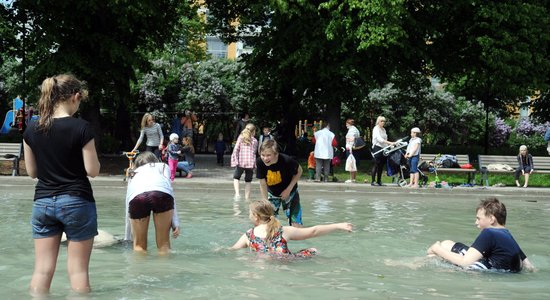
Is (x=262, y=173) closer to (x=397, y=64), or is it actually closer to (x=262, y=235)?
(x=262, y=235)

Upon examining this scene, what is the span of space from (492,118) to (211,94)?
21086mm

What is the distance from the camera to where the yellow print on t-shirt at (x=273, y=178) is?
10320 mm

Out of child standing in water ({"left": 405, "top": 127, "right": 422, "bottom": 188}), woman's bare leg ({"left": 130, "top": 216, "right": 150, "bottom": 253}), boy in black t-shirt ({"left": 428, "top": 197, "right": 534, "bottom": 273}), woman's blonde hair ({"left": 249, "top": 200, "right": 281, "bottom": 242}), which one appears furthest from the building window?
boy in black t-shirt ({"left": 428, "top": 197, "right": 534, "bottom": 273})

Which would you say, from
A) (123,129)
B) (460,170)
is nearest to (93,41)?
(460,170)

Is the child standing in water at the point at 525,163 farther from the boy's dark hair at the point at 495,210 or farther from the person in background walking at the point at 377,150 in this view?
the boy's dark hair at the point at 495,210

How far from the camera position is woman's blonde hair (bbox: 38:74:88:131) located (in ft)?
19.8

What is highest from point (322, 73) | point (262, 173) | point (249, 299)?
point (322, 73)

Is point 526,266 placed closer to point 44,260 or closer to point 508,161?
point 44,260

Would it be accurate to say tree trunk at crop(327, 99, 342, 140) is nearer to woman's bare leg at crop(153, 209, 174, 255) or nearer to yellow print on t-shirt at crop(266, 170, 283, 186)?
yellow print on t-shirt at crop(266, 170, 283, 186)

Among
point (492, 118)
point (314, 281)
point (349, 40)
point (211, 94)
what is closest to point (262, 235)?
point (314, 281)

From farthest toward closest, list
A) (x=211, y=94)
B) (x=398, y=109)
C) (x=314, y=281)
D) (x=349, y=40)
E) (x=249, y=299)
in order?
(x=398, y=109), (x=211, y=94), (x=349, y=40), (x=314, y=281), (x=249, y=299)

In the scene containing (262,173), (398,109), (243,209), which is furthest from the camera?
(398,109)

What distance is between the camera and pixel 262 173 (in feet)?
33.9

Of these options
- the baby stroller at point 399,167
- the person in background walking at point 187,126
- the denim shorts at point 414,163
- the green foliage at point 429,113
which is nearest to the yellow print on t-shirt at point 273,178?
the denim shorts at point 414,163
